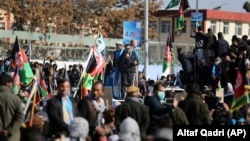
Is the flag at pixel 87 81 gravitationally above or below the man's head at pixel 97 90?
below

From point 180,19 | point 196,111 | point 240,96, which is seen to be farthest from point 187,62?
point 196,111

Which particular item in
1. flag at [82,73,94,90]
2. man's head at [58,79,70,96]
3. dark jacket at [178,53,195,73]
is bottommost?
dark jacket at [178,53,195,73]

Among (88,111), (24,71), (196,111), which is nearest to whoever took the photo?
(88,111)

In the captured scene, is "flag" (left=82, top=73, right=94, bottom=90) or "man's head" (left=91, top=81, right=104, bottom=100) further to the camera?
"flag" (left=82, top=73, right=94, bottom=90)

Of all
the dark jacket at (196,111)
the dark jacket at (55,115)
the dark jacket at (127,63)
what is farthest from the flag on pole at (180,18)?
the dark jacket at (55,115)

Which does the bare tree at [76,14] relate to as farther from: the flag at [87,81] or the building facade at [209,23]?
the flag at [87,81]

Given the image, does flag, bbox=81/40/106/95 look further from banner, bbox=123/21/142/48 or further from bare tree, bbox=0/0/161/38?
bare tree, bbox=0/0/161/38

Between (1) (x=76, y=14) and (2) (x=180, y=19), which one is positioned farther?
(1) (x=76, y=14)

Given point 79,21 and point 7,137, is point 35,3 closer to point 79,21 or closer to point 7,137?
point 79,21

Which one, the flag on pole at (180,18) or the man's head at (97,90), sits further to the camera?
the flag on pole at (180,18)

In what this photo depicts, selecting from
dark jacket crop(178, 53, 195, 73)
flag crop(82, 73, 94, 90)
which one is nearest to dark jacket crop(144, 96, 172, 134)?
flag crop(82, 73, 94, 90)

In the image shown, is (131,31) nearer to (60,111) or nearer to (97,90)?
(97,90)

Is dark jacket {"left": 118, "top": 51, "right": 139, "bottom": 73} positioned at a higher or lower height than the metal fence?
higher

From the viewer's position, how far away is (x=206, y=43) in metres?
25.4
